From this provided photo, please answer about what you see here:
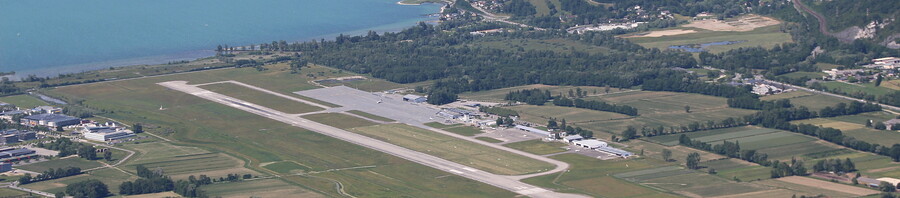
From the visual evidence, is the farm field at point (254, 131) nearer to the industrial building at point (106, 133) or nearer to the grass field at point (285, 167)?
the grass field at point (285, 167)

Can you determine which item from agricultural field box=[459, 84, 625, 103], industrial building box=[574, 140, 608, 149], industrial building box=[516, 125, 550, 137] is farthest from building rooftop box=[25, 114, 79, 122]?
industrial building box=[574, 140, 608, 149]

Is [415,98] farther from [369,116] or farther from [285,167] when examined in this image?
[285,167]

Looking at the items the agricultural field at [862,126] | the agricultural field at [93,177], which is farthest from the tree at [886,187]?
the agricultural field at [93,177]

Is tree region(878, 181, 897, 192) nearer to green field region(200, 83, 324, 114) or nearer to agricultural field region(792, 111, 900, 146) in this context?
agricultural field region(792, 111, 900, 146)

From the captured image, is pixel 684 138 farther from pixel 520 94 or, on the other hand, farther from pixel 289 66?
pixel 289 66

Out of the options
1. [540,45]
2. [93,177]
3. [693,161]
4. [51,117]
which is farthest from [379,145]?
[540,45]

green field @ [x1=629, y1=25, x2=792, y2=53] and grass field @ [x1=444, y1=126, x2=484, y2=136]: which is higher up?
green field @ [x1=629, y1=25, x2=792, y2=53]
